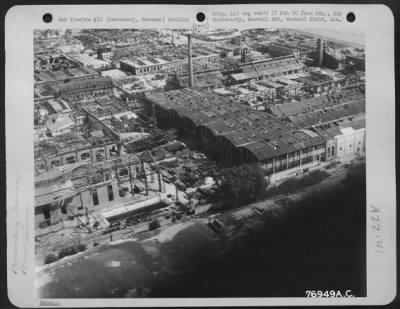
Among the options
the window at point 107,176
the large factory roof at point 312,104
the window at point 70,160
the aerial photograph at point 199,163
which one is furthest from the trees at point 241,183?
the window at point 70,160

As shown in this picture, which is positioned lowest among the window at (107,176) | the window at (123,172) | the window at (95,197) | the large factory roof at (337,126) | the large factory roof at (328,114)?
the window at (95,197)

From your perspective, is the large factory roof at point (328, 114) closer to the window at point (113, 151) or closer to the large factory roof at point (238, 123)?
the large factory roof at point (238, 123)

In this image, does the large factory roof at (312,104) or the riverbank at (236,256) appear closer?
the riverbank at (236,256)

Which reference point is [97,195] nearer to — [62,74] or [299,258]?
[62,74]

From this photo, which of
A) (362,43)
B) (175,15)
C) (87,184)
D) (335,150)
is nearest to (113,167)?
(87,184)

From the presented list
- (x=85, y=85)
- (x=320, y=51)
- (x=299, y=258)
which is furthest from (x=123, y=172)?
(x=320, y=51)

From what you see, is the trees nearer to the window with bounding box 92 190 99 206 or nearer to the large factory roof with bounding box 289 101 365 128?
the large factory roof with bounding box 289 101 365 128

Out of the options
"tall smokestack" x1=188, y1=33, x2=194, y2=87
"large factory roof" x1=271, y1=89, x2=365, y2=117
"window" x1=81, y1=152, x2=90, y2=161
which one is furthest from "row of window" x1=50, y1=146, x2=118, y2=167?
"large factory roof" x1=271, y1=89, x2=365, y2=117

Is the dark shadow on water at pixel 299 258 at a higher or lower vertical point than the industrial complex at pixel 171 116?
lower
